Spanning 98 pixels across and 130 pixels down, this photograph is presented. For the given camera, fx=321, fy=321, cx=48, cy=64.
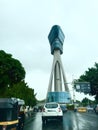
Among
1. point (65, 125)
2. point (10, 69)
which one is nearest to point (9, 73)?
point (10, 69)

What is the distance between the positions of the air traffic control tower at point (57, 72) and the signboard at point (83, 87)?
179 feet

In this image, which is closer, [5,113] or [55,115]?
[5,113]

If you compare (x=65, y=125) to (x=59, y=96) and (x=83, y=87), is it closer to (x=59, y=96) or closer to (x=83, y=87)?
(x=83, y=87)

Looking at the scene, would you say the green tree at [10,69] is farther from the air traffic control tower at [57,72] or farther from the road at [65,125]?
the air traffic control tower at [57,72]

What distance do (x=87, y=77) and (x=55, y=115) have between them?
45604mm

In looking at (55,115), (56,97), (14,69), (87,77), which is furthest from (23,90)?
(56,97)

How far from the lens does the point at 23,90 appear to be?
6369 cm

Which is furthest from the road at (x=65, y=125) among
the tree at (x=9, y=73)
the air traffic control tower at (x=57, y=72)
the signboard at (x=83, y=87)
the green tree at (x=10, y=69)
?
the air traffic control tower at (x=57, y=72)

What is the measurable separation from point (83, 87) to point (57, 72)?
7138 cm

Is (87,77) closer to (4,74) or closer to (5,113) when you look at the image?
(4,74)

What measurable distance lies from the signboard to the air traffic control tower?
54544 mm

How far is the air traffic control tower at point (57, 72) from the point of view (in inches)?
5507

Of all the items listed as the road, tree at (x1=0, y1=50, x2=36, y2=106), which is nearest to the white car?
the road

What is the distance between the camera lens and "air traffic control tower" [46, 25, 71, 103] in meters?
140
